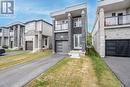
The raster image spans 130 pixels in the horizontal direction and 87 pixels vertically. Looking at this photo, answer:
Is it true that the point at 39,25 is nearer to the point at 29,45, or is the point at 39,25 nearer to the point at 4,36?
the point at 29,45

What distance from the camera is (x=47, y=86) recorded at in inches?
252

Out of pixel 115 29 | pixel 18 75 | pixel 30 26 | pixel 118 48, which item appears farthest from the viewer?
pixel 30 26

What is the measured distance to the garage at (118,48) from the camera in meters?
15.2

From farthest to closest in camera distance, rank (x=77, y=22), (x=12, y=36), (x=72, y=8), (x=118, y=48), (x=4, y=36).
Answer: (x=4, y=36), (x=12, y=36), (x=77, y=22), (x=72, y=8), (x=118, y=48)

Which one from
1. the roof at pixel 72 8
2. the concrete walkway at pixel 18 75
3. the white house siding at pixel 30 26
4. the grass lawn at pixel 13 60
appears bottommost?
the concrete walkway at pixel 18 75

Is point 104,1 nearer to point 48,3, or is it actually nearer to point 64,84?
point 48,3

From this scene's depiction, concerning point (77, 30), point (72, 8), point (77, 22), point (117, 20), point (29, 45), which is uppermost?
point (72, 8)

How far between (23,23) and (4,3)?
37.7 ft

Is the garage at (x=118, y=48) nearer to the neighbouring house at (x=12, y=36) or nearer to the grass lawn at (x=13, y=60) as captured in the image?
the grass lawn at (x=13, y=60)

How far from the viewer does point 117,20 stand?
16.0m

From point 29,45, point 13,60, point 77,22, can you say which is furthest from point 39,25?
point 13,60

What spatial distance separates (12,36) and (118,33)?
96.7 feet

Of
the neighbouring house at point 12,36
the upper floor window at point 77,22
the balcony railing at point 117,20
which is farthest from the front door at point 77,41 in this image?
the neighbouring house at point 12,36

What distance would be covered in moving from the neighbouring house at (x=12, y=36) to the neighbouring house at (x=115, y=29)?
2397 cm
